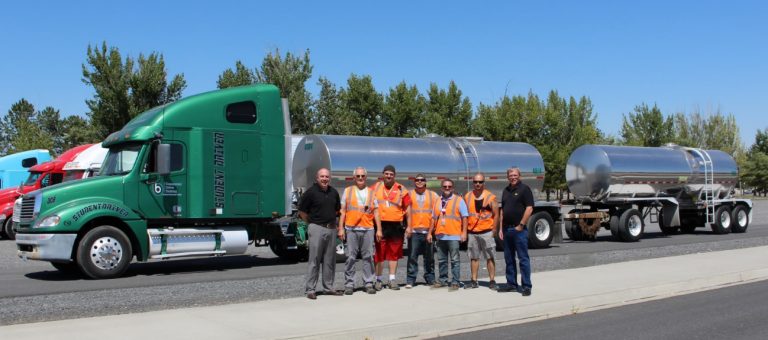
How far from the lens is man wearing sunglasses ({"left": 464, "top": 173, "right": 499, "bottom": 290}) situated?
10.9 metres

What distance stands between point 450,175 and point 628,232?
6.76m

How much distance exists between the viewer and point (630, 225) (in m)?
21.6

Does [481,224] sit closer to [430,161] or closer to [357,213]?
[357,213]

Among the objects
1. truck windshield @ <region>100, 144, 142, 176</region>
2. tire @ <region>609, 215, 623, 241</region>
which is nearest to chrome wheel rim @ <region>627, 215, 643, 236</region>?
tire @ <region>609, 215, 623, 241</region>

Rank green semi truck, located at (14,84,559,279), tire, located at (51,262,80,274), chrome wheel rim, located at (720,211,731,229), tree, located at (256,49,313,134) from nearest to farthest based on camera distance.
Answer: green semi truck, located at (14,84,559,279) < tire, located at (51,262,80,274) < chrome wheel rim, located at (720,211,731,229) < tree, located at (256,49,313,134)

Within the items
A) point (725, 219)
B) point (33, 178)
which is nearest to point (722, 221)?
point (725, 219)

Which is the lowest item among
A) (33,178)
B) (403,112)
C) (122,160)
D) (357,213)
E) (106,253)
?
(106,253)

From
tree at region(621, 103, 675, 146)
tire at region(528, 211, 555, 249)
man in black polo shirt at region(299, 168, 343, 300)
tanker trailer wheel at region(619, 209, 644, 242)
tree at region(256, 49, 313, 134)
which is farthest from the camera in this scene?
tree at region(621, 103, 675, 146)

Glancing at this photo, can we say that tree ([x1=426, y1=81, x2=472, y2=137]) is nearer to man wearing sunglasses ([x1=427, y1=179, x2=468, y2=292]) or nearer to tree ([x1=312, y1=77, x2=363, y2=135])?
tree ([x1=312, y1=77, x2=363, y2=135])

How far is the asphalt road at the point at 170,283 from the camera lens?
9711 mm

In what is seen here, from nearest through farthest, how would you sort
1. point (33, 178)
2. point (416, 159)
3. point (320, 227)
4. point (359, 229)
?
1. point (320, 227)
2. point (359, 229)
3. point (416, 159)
4. point (33, 178)

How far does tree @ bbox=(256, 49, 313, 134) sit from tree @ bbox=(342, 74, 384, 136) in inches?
93.5

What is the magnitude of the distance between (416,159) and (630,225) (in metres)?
8.02

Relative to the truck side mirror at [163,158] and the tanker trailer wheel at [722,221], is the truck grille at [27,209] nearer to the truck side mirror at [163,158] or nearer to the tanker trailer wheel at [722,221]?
the truck side mirror at [163,158]
